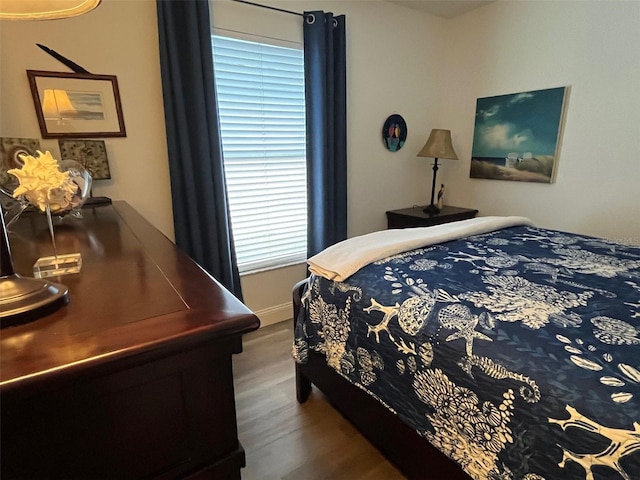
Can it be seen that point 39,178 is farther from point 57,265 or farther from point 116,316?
point 116,316

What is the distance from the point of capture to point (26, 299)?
62 centimetres

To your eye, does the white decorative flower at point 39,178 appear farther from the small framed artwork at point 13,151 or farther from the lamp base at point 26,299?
the small framed artwork at point 13,151

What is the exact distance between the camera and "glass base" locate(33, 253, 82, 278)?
2.76 ft

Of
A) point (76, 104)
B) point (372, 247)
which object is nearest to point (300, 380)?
point (372, 247)

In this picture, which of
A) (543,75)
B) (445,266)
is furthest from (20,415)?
(543,75)

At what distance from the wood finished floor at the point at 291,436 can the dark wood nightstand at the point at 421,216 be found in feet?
5.26

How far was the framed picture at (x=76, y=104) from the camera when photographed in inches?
73.2

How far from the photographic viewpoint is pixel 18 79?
5.93 ft

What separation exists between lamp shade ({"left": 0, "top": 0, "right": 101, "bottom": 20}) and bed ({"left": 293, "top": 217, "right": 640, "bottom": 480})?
4.00 feet

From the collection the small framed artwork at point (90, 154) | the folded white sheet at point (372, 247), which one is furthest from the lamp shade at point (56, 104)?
the folded white sheet at point (372, 247)

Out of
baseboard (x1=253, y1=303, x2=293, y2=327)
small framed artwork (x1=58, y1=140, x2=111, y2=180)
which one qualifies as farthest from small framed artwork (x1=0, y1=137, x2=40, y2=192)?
baseboard (x1=253, y1=303, x2=293, y2=327)

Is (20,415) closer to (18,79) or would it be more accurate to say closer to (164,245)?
(164,245)

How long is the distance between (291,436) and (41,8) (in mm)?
1874

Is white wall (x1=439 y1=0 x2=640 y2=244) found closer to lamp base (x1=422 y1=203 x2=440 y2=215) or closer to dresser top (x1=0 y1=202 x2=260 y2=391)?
lamp base (x1=422 y1=203 x2=440 y2=215)
